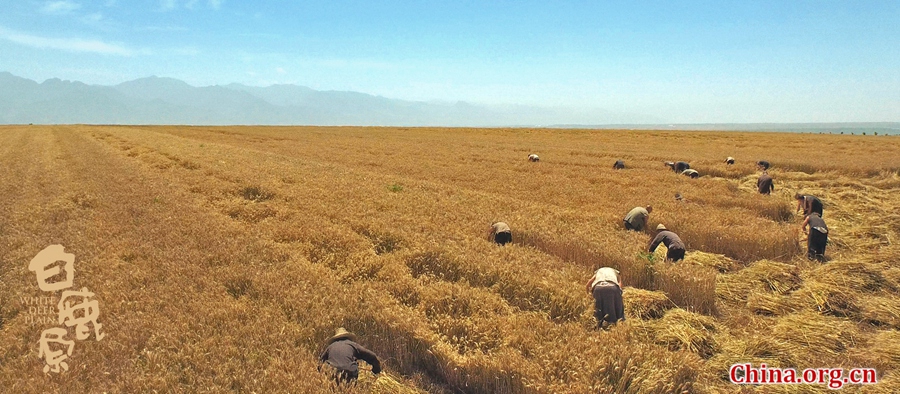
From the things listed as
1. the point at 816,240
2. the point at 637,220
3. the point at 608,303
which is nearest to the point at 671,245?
the point at 637,220

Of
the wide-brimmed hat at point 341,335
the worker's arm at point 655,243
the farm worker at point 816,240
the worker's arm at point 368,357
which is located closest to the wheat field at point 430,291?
the worker's arm at point 368,357

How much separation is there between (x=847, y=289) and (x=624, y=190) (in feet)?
37.6

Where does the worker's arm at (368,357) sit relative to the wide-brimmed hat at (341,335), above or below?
below

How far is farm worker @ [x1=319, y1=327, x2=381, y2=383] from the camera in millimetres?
5488

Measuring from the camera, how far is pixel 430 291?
7766mm

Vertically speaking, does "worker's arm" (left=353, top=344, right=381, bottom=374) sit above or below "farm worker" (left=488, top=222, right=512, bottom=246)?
below

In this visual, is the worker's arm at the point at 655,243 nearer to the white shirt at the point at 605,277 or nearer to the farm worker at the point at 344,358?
the white shirt at the point at 605,277

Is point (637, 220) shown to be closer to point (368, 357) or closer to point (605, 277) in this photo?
point (605, 277)

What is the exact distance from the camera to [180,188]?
16.8 m

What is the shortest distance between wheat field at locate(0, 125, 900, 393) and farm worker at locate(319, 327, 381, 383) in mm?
176

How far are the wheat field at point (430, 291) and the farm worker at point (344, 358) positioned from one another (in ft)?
0.58

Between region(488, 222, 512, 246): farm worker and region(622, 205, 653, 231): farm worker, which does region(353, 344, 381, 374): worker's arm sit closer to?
region(488, 222, 512, 246): farm worker

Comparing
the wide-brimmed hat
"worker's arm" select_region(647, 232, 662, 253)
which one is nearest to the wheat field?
the wide-brimmed hat

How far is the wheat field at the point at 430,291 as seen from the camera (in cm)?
572
